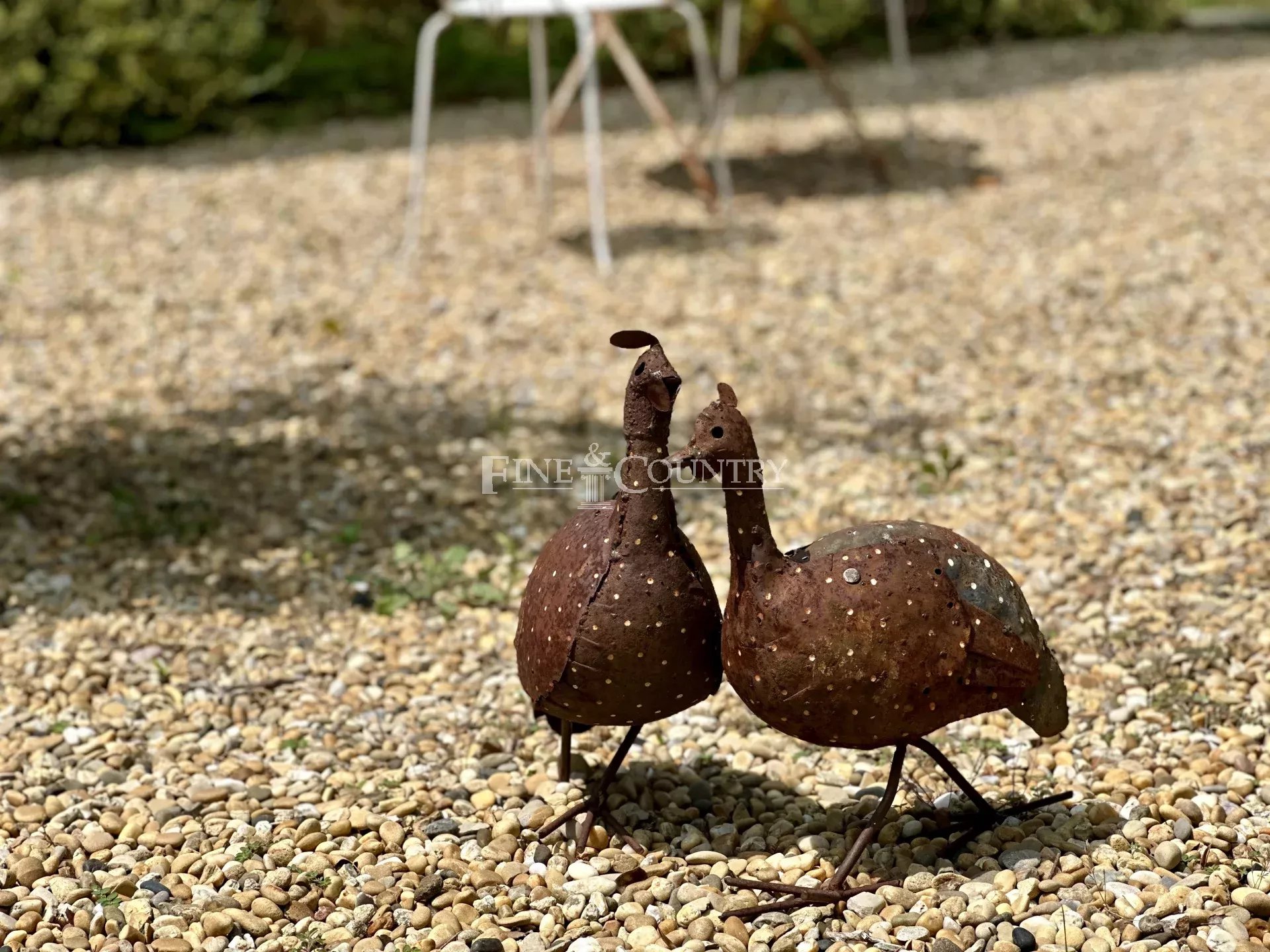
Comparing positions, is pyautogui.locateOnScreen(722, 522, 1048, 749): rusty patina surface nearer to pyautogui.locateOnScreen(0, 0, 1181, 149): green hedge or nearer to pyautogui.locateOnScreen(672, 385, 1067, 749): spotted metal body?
pyautogui.locateOnScreen(672, 385, 1067, 749): spotted metal body

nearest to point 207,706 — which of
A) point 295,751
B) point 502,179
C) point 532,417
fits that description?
point 295,751

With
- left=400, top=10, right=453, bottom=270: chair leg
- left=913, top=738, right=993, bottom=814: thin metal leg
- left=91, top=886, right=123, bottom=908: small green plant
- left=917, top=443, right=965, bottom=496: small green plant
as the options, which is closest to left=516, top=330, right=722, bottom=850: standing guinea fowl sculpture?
left=913, top=738, right=993, bottom=814: thin metal leg

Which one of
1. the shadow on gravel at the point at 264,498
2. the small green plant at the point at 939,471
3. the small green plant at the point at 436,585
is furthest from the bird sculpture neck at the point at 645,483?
the small green plant at the point at 939,471

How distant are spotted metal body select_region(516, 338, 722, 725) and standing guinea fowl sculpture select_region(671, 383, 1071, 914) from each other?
0.07m

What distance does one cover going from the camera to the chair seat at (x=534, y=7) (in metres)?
5.98

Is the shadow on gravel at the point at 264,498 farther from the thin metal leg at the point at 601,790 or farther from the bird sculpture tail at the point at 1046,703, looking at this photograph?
the bird sculpture tail at the point at 1046,703

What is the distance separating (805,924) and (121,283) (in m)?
5.08

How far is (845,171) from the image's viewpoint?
7988mm

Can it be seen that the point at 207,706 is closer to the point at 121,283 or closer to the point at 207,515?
the point at 207,515

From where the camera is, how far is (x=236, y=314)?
238 inches

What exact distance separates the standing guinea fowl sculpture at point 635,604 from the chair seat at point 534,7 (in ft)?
13.1

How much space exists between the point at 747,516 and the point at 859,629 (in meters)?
0.26

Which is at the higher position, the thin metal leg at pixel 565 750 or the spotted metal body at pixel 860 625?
the spotted metal body at pixel 860 625

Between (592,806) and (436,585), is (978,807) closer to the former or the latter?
(592,806)
